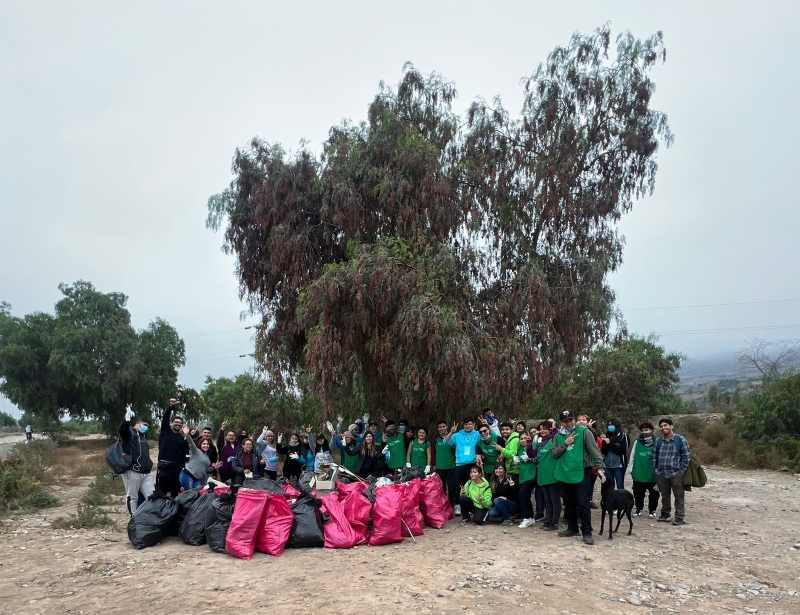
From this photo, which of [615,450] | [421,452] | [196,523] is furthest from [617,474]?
[196,523]

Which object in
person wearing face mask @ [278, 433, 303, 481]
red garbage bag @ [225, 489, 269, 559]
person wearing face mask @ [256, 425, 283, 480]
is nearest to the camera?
red garbage bag @ [225, 489, 269, 559]

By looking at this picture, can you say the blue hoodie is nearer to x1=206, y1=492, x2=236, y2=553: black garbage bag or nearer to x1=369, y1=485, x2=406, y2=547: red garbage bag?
x1=369, y1=485, x2=406, y2=547: red garbage bag

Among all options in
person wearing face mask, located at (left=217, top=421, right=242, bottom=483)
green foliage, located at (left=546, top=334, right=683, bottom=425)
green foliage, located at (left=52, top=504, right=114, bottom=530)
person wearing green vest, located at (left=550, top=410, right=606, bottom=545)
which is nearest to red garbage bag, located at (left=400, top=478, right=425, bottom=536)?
person wearing green vest, located at (left=550, top=410, right=606, bottom=545)

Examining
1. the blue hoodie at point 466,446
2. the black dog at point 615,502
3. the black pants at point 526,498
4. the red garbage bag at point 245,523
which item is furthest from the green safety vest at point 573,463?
the red garbage bag at point 245,523

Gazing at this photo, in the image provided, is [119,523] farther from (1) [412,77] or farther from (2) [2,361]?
(2) [2,361]

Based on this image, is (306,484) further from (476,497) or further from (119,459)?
(119,459)

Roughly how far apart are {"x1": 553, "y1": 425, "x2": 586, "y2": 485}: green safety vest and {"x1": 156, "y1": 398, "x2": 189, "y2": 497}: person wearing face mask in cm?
517

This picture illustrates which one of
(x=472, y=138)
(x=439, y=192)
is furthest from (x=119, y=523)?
(x=472, y=138)

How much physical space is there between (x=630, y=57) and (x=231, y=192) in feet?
25.6

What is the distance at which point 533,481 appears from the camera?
7980 millimetres

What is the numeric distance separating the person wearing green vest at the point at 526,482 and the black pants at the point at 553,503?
0.28m

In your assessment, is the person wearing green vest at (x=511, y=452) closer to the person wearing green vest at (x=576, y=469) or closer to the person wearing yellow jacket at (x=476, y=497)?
the person wearing yellow jacket at (x=476, y=497)

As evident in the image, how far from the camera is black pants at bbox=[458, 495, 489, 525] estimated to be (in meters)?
8.17

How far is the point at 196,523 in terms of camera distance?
7035mm
